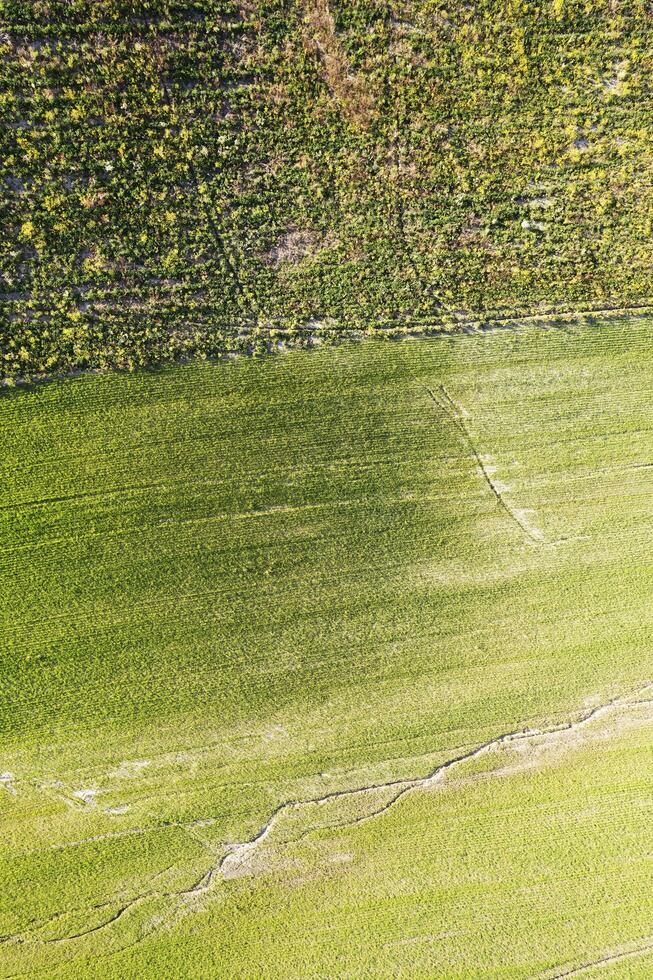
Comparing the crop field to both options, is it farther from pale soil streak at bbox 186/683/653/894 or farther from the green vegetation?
the green vegetation

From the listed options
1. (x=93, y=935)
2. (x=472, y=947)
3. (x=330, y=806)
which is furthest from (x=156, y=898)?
(x=472, y=947)

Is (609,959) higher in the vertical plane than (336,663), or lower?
lower

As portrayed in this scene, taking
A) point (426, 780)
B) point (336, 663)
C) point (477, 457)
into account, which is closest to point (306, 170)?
point (477, 457)

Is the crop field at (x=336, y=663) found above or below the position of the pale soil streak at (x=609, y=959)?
above

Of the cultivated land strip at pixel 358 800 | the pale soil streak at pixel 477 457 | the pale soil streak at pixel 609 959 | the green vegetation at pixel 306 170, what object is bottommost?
the pale soil streak at pixel 609 959

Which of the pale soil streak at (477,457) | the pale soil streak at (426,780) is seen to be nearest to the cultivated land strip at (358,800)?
the pale soil streak at (426,780)

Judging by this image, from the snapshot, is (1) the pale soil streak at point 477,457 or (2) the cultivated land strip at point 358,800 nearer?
(2) the cultivated land strip at point 358,800

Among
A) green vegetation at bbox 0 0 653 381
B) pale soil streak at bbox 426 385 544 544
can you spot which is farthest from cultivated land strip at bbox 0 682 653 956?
green vegetation at bbox 0 0 653 381

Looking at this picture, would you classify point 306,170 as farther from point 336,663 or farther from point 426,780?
point 426,780

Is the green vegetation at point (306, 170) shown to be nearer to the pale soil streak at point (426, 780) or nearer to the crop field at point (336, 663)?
the crop field at point (336, 663)
